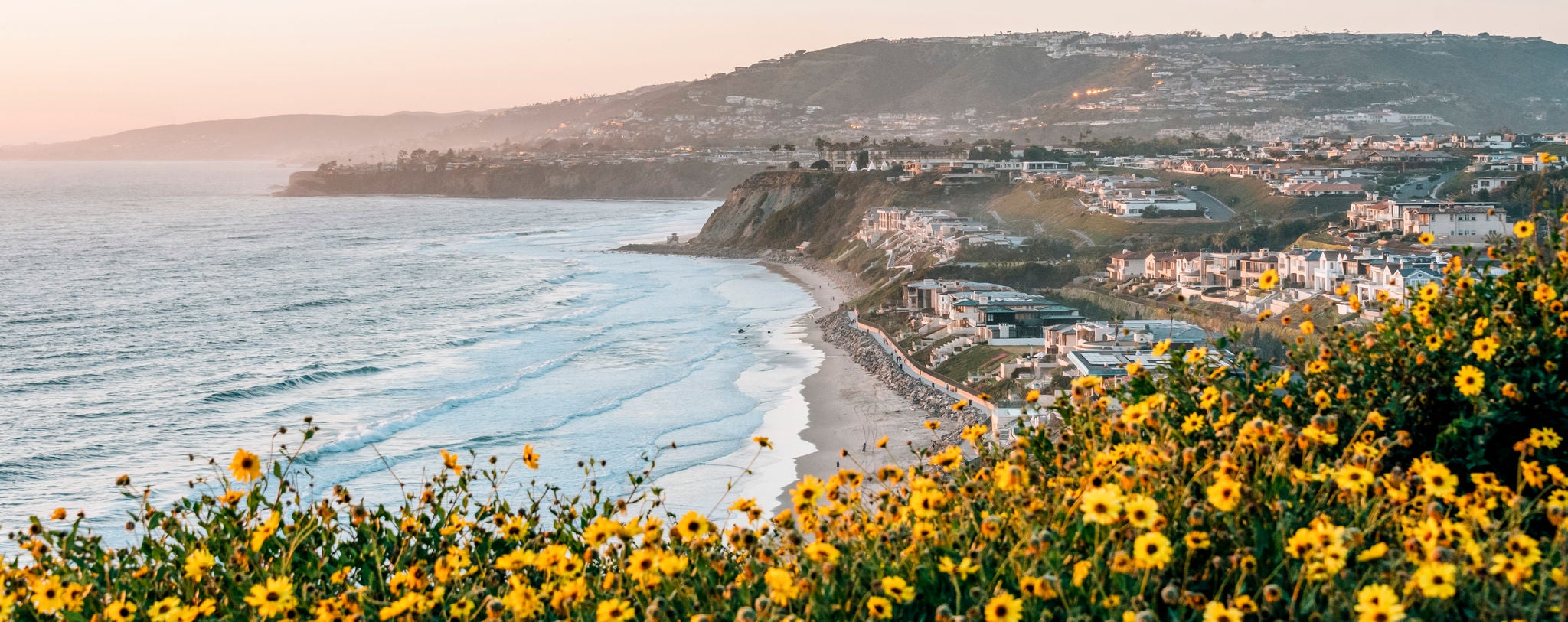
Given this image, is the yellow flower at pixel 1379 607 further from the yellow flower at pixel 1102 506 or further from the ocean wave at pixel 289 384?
the ocean wave at pixel 289 384

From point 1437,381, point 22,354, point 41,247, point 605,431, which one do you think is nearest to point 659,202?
point 41,247

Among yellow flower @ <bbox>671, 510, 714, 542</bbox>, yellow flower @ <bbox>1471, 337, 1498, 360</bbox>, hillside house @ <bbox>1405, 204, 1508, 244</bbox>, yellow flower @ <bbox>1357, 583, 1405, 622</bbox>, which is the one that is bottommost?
hillside house @ <bbox>1405, 204, 1508, 244</bbox>

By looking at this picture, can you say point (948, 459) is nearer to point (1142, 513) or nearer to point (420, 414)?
point (1142, 513)

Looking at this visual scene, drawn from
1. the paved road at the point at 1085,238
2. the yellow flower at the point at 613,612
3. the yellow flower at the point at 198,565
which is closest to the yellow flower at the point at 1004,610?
the yellow flower at the point at 613,612

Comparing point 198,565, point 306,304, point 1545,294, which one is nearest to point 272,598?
point 198,565

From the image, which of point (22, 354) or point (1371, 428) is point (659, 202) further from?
Result: point (1371, 428)

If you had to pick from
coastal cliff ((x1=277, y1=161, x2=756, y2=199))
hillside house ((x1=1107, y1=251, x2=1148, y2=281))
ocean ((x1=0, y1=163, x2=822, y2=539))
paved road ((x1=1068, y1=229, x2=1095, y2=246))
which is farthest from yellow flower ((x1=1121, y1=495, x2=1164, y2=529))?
coastal cliff ((x1=277, y1=161, x2=756, y2=199))

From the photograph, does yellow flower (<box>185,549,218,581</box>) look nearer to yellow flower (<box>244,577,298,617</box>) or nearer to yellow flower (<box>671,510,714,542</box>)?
yellow flower (<box>244,577,298,617</box>)
